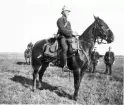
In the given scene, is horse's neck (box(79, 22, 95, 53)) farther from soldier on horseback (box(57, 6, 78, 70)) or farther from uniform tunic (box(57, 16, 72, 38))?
uniform tunic (box(57, 16, 72, 38))

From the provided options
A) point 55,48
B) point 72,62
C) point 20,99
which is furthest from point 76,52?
point 20,99

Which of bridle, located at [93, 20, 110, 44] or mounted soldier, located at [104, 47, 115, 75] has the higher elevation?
bridle, located at [93, 20, 110, 44]

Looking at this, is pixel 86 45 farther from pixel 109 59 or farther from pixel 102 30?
pixel 109 59

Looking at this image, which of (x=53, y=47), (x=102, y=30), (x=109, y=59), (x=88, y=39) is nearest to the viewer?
(x=102, y=30)

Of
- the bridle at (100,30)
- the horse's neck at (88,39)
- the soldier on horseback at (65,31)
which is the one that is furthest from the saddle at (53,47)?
the bridle at (100,30)

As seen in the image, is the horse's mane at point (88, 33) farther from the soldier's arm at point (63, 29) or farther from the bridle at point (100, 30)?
the soldier's arm at point (63, 29)

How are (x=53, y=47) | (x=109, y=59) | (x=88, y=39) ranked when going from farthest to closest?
(x=109, y=59) → (x=53, y=47) → (x=88, y=39)

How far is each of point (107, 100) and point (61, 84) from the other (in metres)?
3.44

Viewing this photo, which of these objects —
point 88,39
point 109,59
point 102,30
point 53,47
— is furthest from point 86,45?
point 109,59

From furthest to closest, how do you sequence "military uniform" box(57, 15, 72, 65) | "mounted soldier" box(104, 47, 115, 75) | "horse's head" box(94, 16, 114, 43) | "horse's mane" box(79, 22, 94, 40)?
"mounted soldier" box(104, 47, 115, 75), "horse's mane" box(79, 22, 94, 40), "horse's head" box(94, 16, 114, 43), "military uniform" box(57, 15, 72, 65)

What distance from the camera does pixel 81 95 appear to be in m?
9.11

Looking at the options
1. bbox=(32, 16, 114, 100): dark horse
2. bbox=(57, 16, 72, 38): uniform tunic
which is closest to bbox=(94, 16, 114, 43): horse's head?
bbox=(32, 16, 114, 100): dark horse

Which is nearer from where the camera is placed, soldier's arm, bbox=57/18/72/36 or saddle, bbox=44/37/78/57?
soldier's arm, bbox=57/18/72/36

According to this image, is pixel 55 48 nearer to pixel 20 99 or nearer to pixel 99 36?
pixel 99 36
